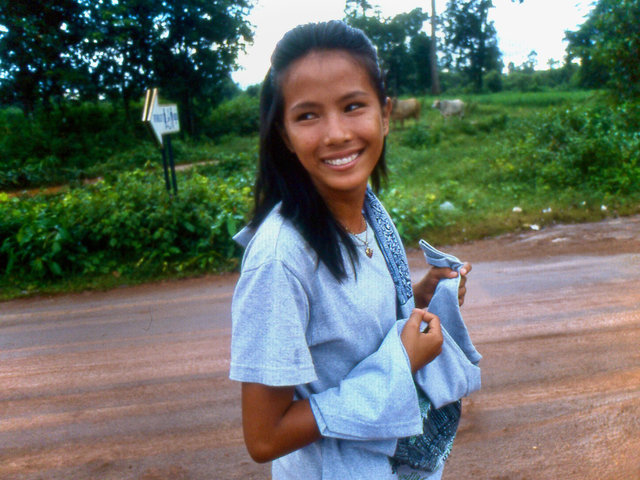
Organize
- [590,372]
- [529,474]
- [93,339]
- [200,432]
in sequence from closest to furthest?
[529,474] → [200,432] → [590,372] → [93,339]

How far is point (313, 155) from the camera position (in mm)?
1207

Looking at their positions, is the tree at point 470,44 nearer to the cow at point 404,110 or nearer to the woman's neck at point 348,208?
the cow at point 404,110

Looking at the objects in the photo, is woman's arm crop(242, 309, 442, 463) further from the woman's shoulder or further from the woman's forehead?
the woman's forehead

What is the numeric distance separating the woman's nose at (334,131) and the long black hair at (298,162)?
11cm

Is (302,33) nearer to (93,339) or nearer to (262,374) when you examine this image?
(262,374)

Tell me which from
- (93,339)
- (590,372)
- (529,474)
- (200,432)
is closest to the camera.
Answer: (529,474)

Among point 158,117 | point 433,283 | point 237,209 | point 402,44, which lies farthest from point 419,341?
point 402,44

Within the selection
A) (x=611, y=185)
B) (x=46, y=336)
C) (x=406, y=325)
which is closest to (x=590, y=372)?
(x=406, y=325)

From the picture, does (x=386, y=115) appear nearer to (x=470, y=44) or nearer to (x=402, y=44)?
(x=402, y=44)

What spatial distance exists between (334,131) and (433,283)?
0.59 metres

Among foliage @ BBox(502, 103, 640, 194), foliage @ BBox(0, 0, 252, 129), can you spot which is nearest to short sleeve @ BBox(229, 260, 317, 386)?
foliage @ BBox(502, 103, 640, 194)

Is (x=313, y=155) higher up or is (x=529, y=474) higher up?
(x=313, y=155)

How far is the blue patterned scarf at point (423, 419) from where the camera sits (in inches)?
47.3

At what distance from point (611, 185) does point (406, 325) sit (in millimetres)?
8119
